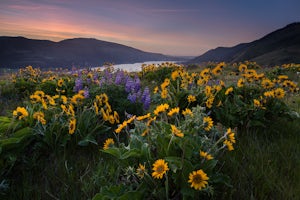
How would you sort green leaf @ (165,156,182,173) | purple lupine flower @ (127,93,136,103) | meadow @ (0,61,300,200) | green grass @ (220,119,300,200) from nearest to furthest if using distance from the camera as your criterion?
green leaf @ (165,156,182,173)
meadow @ (0,61,300,200)
green grass @ (220,119,300,200)
purple lupine flower @ (127,93,136,103)

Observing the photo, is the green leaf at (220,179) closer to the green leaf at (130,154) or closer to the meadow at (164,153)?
the meadow at (164,153)

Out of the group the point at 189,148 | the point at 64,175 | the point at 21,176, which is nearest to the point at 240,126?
the point at 189,148

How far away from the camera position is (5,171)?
2.46 metres

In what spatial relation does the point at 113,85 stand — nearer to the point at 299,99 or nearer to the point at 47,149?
the point at 47,149

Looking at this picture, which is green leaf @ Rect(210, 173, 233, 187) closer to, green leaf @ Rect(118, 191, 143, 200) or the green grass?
the green grass

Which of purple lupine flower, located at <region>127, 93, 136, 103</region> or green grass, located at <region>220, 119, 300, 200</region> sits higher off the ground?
purple lupine flower, located at <region>127, 93, 136, 103</region>

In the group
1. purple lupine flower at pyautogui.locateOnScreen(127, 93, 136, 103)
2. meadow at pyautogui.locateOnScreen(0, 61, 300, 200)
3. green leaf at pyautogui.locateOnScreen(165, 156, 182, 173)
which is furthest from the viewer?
purple lupine flower at pyautogui.locateOnScreen(127, 93, 136, 103)

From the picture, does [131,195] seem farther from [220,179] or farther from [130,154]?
[220,179]

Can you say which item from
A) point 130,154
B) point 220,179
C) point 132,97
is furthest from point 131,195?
point 132,97

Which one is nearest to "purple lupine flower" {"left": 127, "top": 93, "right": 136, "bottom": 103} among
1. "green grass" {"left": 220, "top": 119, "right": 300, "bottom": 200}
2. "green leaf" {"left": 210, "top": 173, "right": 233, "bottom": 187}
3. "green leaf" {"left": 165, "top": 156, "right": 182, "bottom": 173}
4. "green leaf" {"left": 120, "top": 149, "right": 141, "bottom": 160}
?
"green grass" {"left": 220, "top": 119, "right": 300, "bottom": 200}

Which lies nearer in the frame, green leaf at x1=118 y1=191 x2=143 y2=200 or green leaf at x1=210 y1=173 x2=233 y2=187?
green leaf at x1=118 y1=191 x2=143 y2=200

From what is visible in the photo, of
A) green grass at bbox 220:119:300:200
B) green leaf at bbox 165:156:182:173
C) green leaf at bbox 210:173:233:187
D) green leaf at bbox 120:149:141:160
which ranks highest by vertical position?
green leaf at bbox 165:156:182:173

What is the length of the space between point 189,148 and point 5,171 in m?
1.65

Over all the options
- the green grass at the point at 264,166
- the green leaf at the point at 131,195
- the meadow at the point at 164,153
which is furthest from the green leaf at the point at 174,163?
the green grass at the point at 264,166
